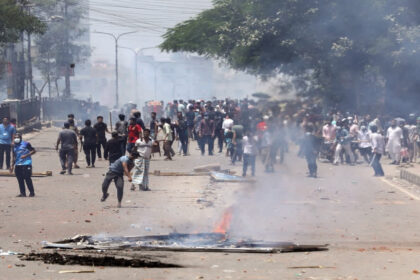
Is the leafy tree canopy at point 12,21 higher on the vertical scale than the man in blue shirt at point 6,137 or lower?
higher

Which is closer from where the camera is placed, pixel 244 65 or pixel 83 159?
pixel 244 65

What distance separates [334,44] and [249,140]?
418 centimetres

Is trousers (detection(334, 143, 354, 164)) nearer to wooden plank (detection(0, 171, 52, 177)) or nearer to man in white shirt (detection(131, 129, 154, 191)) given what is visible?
wooden plank (detection(0, 171, 52, 177))

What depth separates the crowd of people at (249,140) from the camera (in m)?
17.2

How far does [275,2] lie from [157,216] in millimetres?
4416

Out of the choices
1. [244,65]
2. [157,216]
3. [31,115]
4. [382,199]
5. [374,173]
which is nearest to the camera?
[157,216]

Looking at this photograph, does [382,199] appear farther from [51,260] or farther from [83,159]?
[83,159]

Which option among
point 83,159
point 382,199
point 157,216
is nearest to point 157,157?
point 83,159

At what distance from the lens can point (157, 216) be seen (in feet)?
44.0

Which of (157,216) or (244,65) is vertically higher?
(244,65)

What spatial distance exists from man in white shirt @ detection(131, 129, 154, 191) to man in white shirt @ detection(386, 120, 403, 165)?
8963mm

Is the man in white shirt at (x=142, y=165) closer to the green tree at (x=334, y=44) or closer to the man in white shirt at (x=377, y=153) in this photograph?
the green tree at (x=334, y=44)

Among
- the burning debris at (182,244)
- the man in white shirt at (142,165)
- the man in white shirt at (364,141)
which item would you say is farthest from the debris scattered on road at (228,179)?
the burning debris at (182,244)

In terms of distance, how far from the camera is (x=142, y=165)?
17000mm
